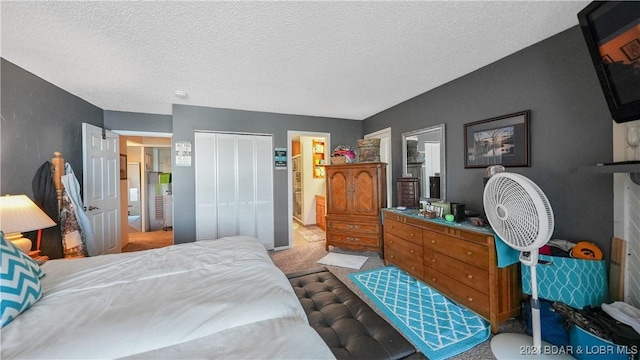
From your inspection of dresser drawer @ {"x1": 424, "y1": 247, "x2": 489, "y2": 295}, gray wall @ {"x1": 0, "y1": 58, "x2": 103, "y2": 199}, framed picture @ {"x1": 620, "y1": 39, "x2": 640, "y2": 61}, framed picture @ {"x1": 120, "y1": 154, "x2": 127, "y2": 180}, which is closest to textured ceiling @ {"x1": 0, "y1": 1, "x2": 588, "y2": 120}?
gray wall @ {"x1": 0, "y1": 58, "x2": 103, "y2": 199}

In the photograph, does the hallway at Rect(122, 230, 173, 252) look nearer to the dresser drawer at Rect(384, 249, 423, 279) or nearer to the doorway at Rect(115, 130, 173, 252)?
the doorway at Rect(115, 130, 173, 252)

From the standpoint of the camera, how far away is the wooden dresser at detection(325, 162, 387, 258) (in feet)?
10.8

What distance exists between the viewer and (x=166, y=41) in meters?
1.80

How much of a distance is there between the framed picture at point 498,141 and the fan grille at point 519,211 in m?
0.71

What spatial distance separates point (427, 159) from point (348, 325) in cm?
243

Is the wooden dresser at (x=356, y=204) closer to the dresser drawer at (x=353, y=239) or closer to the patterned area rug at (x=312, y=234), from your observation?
the dresser drawer at (x=353, y=239)

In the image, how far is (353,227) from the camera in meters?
3.49

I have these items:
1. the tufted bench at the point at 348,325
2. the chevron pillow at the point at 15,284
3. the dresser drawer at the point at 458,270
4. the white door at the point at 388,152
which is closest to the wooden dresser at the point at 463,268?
the dresser drawer at the point at 458,270

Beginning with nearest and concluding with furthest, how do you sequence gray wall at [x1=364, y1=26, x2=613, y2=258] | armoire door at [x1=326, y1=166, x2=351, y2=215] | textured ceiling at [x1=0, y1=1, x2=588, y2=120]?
textured ceiling at [x1=0, y1=1, x2=588, y2=120] < gray wall at [x1=364, y1=26, x2=613, y2=258] < armoire door at [x1=326, y1=166, x2=351, y2=215]

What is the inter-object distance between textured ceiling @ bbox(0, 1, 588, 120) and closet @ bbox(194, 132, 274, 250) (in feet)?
3.05

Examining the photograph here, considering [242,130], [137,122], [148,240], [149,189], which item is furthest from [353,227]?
[149,189]

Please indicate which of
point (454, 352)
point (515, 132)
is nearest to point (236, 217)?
point (454, 352)

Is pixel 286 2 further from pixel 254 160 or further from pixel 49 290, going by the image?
pixel 254 160

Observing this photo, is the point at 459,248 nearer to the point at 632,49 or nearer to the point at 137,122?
the point at 632,49
